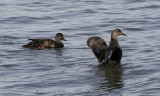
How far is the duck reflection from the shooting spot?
9597mm

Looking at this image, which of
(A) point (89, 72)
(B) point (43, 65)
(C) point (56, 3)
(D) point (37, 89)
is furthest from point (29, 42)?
(C) point (56, 3)

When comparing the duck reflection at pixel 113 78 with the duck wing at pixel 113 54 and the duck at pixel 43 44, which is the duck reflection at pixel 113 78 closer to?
the duck wing at pixel 113 54

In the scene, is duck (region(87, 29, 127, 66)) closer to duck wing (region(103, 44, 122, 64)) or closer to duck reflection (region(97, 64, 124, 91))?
duck wing (region(103, 44, 122, 64))

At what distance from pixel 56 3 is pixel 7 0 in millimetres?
2482

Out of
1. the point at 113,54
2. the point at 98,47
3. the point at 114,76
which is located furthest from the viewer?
the point at 98,47

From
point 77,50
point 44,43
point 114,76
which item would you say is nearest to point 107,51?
point 114,76

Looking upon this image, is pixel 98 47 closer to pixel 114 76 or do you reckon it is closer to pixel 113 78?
pixel 114 76

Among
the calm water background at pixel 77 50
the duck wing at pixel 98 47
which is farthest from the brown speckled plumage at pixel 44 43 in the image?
the duck wing at pixel 98 47

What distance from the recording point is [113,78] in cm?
1044

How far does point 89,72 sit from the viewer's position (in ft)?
35.6

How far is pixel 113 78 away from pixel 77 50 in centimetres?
307

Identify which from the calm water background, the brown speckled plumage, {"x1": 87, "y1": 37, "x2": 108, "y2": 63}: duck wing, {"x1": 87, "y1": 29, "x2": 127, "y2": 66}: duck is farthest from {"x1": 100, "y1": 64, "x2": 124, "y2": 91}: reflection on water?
the brown speckled plumage

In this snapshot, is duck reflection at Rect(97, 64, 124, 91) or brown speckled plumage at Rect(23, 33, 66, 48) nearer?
duck reflection at Rect(97, 64, 124, 91)

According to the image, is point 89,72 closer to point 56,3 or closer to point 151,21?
point 151,21
